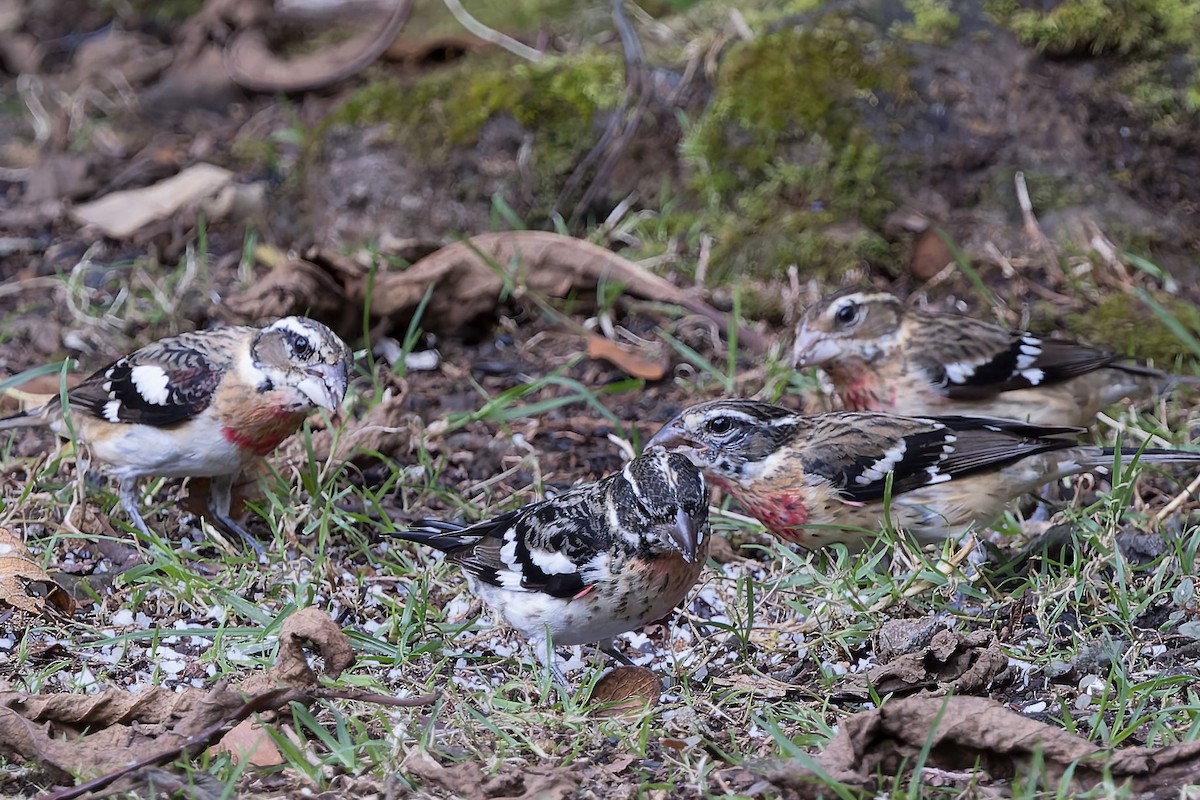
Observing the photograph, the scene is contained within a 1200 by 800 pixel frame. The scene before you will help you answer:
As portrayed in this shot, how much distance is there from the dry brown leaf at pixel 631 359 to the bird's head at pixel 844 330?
790mm

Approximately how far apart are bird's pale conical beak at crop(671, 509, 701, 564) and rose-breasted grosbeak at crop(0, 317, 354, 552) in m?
1.48

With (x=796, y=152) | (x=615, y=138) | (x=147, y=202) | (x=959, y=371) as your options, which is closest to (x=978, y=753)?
(x=959, y=371)

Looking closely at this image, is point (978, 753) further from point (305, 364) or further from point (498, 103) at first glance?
point (498, 103)

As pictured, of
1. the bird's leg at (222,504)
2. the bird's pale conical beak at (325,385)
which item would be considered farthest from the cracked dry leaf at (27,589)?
the bird's pale conical beak at (325,385)

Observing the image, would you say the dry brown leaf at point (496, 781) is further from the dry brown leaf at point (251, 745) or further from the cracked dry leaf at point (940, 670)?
the cracked dry leaf at point (940, 670)

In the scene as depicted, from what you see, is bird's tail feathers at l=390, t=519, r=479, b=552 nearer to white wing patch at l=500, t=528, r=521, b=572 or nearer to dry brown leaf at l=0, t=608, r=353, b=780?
white wing patch at l=500, t=528, r=521, b=572

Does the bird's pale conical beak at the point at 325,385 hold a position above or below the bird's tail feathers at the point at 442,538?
above

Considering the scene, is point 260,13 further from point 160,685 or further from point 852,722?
point 852,722

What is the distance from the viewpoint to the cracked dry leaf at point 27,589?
4.32 meters

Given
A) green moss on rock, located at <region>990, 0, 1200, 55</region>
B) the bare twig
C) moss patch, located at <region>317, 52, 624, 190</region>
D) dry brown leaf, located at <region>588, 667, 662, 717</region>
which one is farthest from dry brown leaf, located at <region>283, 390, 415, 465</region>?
green moss on rock, located at <region>990, 0, 1200, 55</region>

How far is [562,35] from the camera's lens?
27.3 feet

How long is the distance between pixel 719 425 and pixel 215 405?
5.96 ft

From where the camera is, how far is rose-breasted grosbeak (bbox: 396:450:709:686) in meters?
4.08

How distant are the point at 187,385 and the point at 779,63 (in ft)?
12.4
